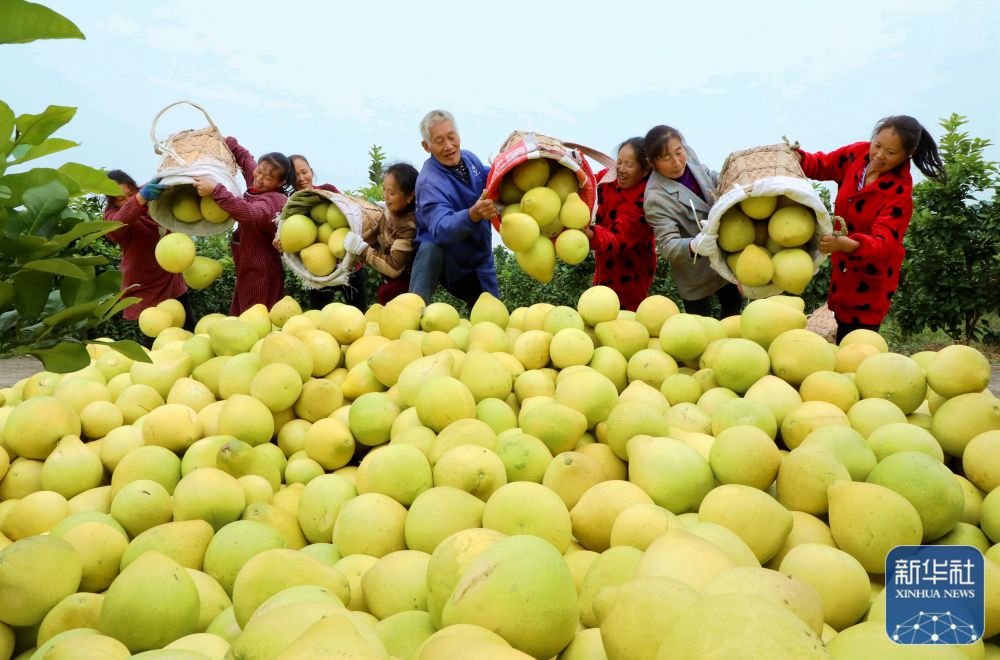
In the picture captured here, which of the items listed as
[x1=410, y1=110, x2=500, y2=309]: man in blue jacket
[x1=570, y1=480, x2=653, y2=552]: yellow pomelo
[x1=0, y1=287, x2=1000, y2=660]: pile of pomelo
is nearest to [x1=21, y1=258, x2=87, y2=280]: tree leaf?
[x1=0, y1=287, x2=1000, y2=660]: pile of pomelo

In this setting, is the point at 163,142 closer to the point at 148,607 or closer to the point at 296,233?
the point at 296,233

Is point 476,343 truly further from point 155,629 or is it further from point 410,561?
point 155,629

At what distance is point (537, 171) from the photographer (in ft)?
10.7

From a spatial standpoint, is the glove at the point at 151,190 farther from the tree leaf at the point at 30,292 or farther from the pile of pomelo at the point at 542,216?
the tree leaf at the point at 30,292

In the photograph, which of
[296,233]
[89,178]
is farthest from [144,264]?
[89,178]

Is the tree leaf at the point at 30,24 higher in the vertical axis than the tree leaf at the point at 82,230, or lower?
higher

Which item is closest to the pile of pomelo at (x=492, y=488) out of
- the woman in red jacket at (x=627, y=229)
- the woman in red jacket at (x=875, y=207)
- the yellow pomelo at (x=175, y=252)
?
→ the yellow pomelo at (x=175, y=252)

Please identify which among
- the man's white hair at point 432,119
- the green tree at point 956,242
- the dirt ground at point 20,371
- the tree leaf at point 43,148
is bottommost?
the dirt ground at point 20,371

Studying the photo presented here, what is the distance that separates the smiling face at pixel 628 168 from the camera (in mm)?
4336

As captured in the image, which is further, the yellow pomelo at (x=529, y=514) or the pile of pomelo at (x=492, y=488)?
the yellow pomelo at (x=529, y=514)

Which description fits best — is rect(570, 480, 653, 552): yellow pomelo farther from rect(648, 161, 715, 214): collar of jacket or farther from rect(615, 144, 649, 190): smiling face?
rect(615, 144, 649, 190): smiling face

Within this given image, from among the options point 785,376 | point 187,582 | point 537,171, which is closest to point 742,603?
point 187,582

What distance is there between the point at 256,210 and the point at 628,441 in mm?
3389

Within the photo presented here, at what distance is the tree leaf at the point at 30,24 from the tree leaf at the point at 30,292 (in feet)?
1.41
